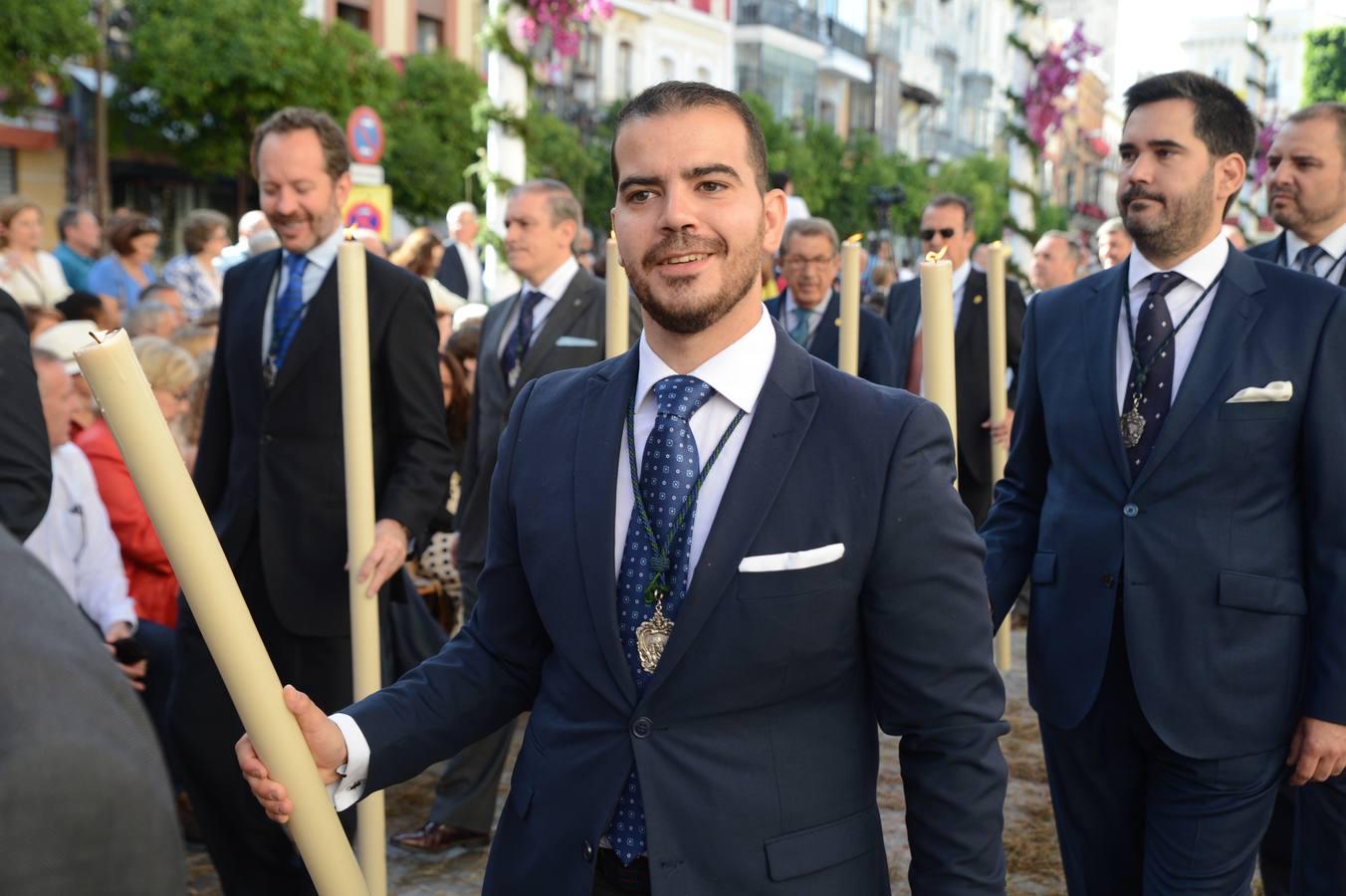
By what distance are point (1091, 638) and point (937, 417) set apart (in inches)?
52.9

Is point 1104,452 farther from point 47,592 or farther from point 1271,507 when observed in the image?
point 47,592

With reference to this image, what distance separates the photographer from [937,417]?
2.23 metres

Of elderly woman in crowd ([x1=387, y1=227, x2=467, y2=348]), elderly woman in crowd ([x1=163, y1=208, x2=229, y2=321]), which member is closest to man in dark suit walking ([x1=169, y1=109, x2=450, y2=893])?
elderly woman in crowd ([x1=387, y1=227, x2=467, y2=348])

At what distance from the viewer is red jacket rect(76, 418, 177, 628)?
A: 5508mm

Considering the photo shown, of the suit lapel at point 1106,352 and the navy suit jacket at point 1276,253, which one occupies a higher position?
the navy suit jacket at point 1276,253

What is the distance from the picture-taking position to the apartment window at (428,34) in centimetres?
3531

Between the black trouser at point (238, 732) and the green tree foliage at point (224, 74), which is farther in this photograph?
the green tree foliage at point (224, 74)

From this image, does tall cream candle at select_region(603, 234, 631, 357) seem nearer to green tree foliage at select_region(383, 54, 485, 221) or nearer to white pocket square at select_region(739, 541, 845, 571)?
white pocket square at select_region(739, 541, 845, 571)

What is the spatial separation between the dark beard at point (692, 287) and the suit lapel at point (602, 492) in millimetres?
165

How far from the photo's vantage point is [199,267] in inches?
426

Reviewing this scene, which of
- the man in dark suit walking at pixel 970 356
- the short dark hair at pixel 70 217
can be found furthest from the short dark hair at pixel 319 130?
the short dark hair at pixel 70 217

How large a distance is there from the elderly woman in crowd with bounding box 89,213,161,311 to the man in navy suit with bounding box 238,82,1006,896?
28.6 ft

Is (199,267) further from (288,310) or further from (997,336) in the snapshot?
(997,336)

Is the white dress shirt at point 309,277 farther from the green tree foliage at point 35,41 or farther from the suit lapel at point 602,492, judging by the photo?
the green tree foliage at point 35,41
